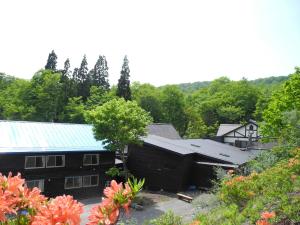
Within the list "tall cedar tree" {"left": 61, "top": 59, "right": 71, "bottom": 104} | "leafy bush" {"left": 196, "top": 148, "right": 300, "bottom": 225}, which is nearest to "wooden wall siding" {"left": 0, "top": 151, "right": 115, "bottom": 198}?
"leafy bush" {"left": 196, "top": 148, "right": 300, "bottom": 225}

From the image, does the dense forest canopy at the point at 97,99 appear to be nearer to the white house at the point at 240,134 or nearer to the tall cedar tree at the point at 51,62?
the tall cedar tree at the point at 51,62

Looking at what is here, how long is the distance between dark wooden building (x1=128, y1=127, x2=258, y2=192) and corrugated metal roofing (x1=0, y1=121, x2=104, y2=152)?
15.0 ft

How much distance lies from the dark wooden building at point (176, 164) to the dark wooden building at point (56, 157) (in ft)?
10.3

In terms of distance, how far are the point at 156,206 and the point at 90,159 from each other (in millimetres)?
6633

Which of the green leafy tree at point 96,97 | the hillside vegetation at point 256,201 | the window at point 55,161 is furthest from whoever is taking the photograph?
the green leafy tree at point 96,97

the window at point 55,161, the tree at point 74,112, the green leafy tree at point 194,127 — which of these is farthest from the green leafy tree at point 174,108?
the window at point 55,161

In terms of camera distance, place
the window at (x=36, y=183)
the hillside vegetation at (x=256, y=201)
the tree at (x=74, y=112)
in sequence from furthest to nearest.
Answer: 1. the tree at (x=74, y=112)
2. the window at (x=36, y=183)
3. the hillside vegetation at (x=256, y=201)

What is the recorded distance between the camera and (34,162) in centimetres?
2192

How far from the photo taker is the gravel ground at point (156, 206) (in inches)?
754

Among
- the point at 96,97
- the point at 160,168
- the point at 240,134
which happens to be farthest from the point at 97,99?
the point at 160,168

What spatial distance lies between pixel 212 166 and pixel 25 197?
24309 mm

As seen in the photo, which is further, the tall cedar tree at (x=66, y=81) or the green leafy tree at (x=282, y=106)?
the tall cedar tree at (x=66, y=81)

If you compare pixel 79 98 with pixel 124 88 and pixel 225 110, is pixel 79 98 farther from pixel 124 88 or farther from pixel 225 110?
pixel 225 110

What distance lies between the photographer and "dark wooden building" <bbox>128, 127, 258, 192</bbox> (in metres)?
25.9
